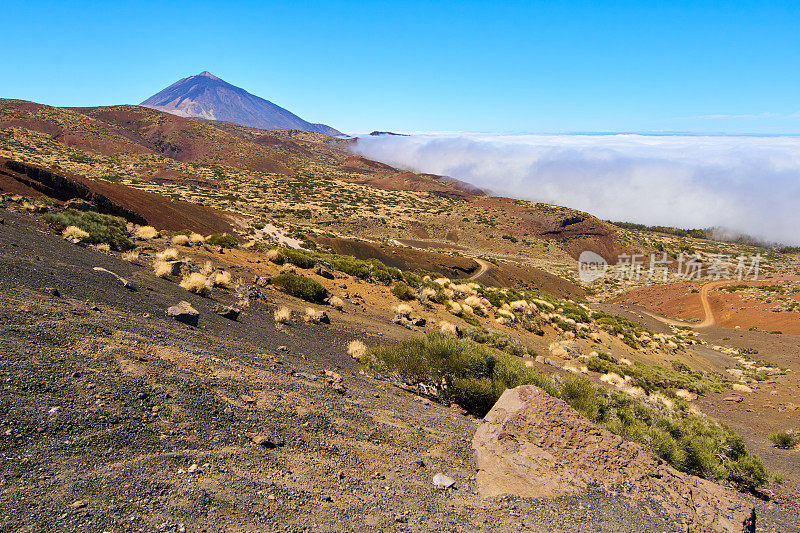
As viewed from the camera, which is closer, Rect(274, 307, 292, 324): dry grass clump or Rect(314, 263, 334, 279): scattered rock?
Rect(274, 307, 292, 324): dry grass clump

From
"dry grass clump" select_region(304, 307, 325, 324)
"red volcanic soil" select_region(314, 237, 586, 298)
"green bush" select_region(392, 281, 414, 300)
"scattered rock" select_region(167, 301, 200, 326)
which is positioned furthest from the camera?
"red volcanic soil" select_region(314, 237, 586, 298)

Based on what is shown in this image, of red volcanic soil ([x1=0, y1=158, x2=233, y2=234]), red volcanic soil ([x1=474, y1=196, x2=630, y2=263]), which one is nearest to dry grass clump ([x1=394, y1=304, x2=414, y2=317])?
red volcanic soil ([x1=0, y1=158, x2=233, y2=234])

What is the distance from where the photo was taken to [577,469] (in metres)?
4.65

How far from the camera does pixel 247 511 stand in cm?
318

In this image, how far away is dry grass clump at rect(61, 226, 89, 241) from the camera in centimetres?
1113

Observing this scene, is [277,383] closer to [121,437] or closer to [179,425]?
[179,425]

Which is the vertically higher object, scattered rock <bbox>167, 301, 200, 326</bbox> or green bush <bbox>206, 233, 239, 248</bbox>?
green bush <bbox>206, 233, 239, 248</bbox>

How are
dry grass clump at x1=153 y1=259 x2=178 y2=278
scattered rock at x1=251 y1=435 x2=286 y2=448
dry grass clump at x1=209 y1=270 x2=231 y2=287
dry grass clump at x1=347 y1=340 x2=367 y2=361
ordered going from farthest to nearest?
dry grass clump at x1=209 y1=270 x2=231 y2=287 → dry grass clump at x1=153 y1=259 x2=178 y2=278 → dry grass clump at x1=347 y1=340 x2=367 y2=361 → scattered rock at x1=251 y1=435 x2=286 y2=448

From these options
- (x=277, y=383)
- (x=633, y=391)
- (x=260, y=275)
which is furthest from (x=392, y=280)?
(x=277, y=383)

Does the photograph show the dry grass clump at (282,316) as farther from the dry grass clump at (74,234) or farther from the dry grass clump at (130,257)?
the dry grass clump at (74,234)

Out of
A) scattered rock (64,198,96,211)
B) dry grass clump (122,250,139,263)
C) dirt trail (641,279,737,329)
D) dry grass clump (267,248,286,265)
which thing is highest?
scattered rock (64,198,96,211)

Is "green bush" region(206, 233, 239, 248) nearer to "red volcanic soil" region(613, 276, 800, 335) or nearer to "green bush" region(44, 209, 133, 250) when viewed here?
"green bush" region(44, 209, 133, 250)

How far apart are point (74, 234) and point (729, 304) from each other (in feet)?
174

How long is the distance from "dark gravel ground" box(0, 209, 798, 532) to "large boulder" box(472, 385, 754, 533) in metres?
0.24
